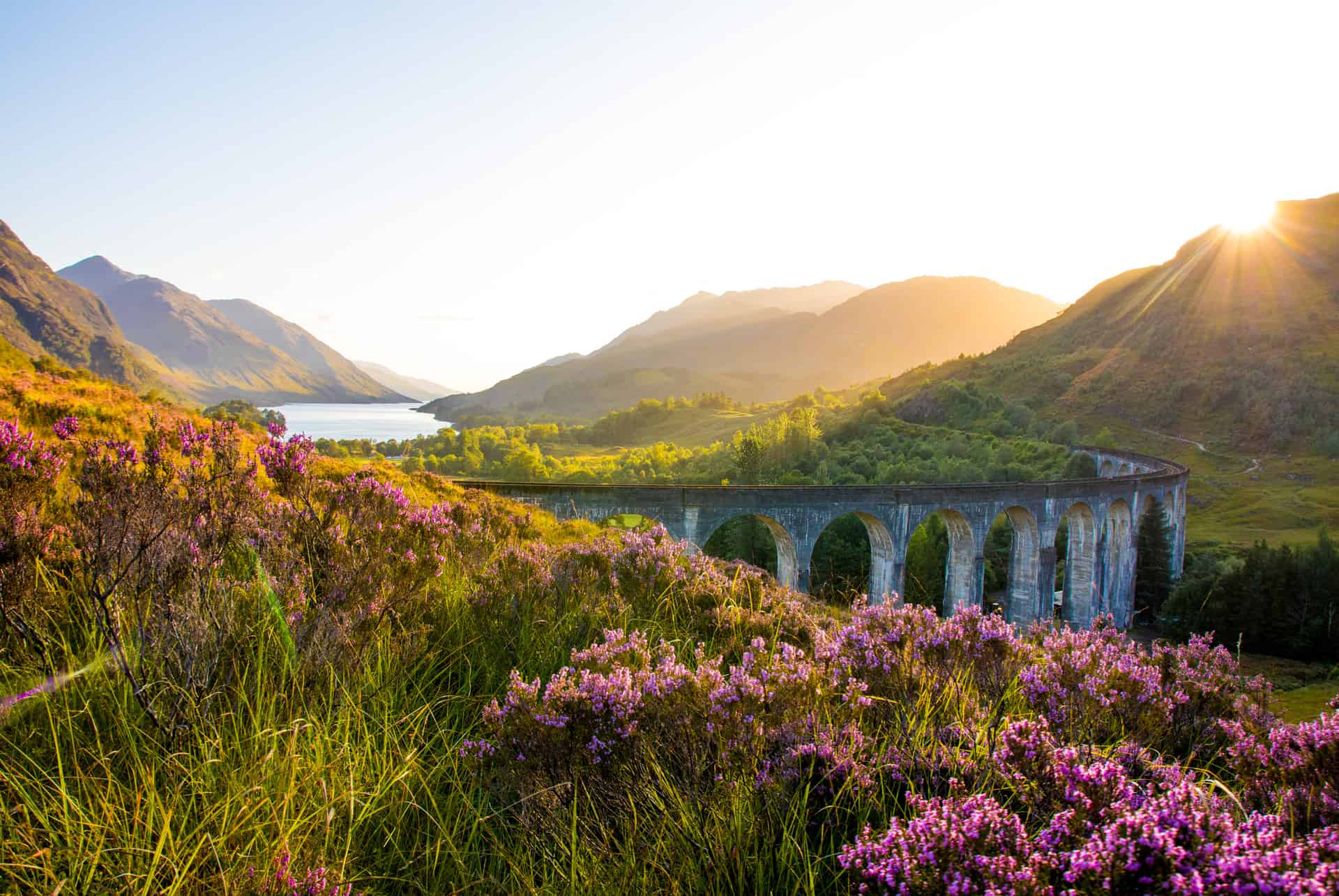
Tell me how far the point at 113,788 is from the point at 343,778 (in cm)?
69

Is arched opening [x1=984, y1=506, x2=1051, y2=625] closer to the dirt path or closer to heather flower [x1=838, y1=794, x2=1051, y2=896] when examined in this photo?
heather flower [x1=838, y1=794, x2=1051, y2=896]

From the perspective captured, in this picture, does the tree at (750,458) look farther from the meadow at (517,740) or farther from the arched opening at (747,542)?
the meadow at (517,740)

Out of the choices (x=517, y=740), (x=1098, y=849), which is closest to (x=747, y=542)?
(x=517, y=740)

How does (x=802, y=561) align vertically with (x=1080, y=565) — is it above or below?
above

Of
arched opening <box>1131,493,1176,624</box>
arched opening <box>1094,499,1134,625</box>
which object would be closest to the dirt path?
arched opening <box>1131,493,1176,624</box>

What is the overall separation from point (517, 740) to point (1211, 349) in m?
128

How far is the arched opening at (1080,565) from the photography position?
33.3 metres

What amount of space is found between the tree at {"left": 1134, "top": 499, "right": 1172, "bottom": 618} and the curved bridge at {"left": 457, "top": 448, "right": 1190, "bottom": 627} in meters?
1.32

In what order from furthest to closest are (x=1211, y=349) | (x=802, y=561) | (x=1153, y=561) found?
(x=1211, y=349), (x=1153, y=561), (x=802, y=561)

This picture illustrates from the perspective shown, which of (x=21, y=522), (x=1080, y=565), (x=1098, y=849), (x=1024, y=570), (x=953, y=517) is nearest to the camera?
(x=1098, y=849)

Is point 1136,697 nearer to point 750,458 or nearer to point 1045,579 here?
point 1045,579

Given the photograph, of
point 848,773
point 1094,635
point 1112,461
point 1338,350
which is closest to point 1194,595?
point 1112,461

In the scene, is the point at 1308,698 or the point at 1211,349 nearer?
the point at 1308,698

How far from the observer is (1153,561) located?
40.5 meters
